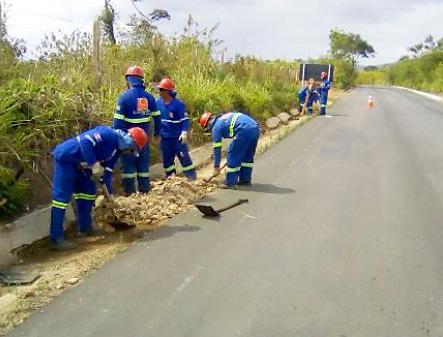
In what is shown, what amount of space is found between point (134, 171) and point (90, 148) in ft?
7.31

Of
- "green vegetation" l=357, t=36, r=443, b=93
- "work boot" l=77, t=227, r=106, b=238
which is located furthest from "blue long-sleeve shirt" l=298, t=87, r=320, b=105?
"green vegetation" l=357, t=36, r=443, b=93

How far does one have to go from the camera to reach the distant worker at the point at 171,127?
8711 mm

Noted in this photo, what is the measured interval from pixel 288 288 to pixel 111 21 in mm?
14211

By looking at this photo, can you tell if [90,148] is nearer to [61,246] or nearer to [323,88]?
[61,246]

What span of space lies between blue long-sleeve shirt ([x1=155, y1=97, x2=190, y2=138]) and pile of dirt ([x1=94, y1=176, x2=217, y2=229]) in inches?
31.9

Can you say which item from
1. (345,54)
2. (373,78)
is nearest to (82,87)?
(345,54)

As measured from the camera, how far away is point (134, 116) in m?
7.83

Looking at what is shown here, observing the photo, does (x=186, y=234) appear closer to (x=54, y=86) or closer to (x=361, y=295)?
(x=361, y=295)

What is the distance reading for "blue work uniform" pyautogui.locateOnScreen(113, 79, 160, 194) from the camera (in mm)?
7734

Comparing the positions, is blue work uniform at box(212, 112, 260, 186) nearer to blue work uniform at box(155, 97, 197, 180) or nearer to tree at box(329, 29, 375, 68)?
blue work uniform at box(155, 97, 197, 180)

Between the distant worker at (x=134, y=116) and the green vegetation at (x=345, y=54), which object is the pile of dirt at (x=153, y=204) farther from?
the green vegetation at (x=345, y=54)

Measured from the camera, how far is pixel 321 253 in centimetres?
557

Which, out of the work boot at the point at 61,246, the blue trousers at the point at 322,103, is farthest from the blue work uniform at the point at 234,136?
the blue trousers at the point at 322,103

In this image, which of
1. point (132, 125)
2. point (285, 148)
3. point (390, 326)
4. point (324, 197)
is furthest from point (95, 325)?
point (285, 148)
